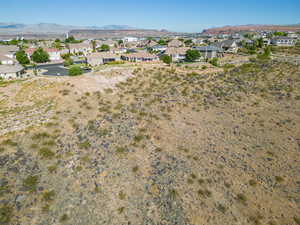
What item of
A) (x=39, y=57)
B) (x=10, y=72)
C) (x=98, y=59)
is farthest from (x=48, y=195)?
(x=39, y=57)

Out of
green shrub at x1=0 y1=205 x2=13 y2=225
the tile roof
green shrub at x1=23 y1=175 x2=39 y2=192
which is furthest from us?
the tile roof

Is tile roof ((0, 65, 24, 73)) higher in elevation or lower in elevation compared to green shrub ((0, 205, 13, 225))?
higher

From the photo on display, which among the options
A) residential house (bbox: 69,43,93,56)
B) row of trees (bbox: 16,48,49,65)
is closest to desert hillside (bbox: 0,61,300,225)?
row of trees (bbox: 16,48,49,65)

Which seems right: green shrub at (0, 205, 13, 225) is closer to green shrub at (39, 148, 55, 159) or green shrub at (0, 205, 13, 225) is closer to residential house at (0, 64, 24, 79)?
green shrub at (39, 148, 55, 159)

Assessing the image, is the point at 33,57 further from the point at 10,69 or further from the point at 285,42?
the point at 285,42

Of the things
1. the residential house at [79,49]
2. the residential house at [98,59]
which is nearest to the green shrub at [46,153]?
the residential house at [98,59]

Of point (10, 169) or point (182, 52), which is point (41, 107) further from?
point (182, 52)

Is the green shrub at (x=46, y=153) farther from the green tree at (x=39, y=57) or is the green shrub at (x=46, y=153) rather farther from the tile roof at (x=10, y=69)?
the green tree at (x=39, y=57)

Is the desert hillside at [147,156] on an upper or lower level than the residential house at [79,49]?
lower

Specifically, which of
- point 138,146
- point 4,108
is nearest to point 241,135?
point 138,146
